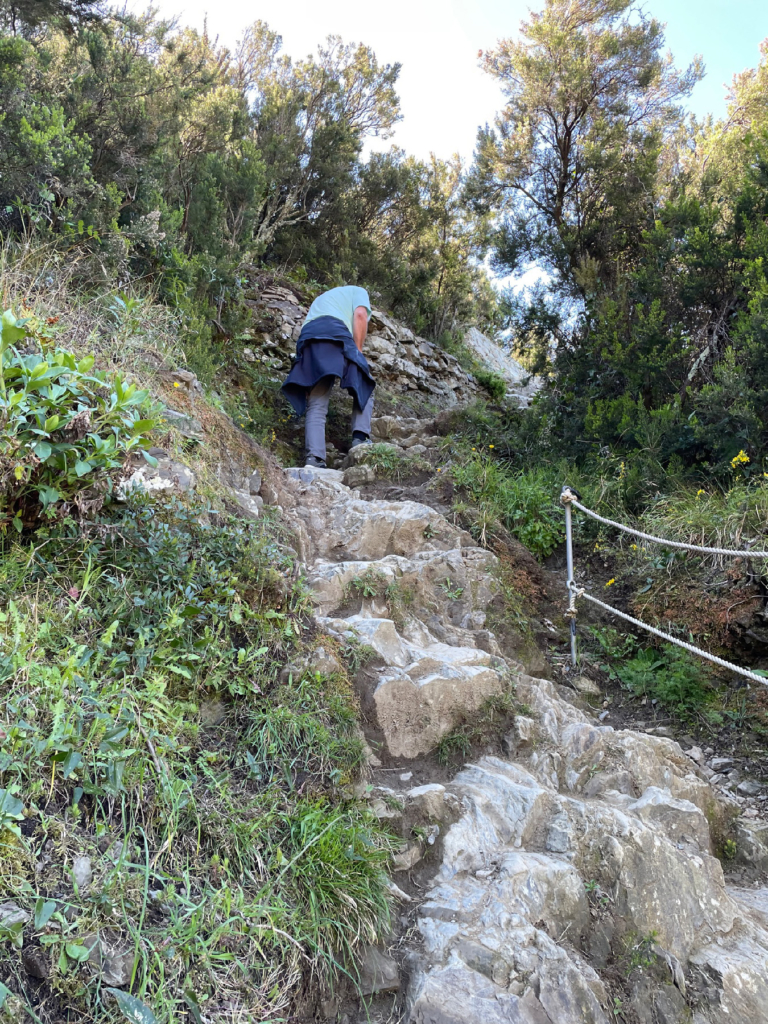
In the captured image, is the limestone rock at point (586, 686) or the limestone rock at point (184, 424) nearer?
the limestone rock at point (184, 424)

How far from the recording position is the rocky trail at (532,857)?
222 centimetres

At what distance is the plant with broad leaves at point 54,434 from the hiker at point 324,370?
3704mm

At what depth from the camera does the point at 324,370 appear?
269 inches

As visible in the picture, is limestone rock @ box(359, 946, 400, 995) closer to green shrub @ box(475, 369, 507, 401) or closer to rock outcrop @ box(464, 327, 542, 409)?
green shrub @ box(475, 369, 507, 401)

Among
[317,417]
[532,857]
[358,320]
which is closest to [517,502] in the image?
[317,417]

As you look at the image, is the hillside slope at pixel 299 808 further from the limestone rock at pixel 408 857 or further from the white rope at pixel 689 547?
the white rope at pixel 689 547

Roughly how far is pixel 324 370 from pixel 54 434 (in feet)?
13.8

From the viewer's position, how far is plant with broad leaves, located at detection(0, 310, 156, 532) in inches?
105

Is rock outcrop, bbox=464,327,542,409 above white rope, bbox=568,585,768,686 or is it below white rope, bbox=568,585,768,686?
above

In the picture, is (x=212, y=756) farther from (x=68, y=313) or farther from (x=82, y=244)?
(x=82, y=244)

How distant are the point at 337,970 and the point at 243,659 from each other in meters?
1.21

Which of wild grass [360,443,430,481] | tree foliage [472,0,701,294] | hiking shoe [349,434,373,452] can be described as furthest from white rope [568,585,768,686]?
tree foliage [472,0,701,294]

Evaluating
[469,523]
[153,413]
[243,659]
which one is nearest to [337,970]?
[243,659]

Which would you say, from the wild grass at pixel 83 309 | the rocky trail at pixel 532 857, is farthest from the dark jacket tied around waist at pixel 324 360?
the rocky trail at pixel 532 857
